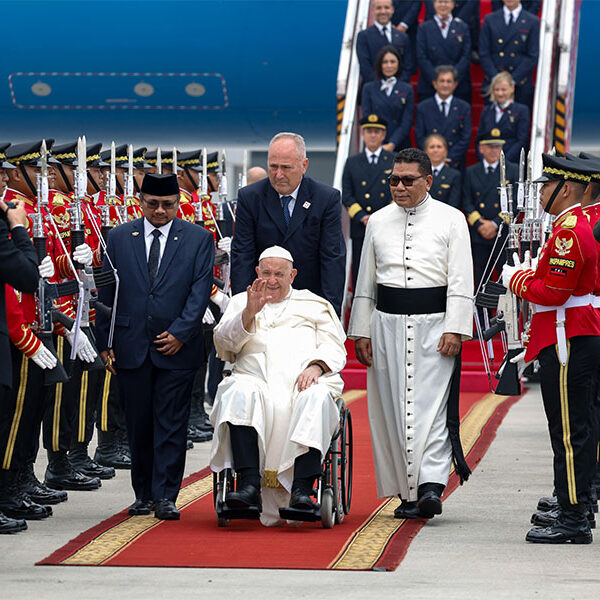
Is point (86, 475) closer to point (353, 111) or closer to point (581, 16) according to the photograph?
point (353, 111)

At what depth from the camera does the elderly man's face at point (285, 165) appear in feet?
22.8

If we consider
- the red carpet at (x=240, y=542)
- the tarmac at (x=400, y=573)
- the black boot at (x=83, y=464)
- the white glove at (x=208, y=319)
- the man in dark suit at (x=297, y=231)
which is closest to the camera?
the tarmac at (x=400, y=573)

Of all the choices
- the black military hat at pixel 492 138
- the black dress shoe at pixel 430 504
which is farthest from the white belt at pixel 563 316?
the black military hat at pixel 492 138

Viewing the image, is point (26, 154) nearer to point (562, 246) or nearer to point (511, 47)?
point (562, 246)

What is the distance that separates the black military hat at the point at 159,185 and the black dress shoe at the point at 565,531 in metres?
2.26

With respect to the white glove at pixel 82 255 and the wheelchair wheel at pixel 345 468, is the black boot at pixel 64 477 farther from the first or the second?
the wheelchair wheel at pixel 345 468

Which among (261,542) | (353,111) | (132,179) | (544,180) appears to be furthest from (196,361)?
(353,111)

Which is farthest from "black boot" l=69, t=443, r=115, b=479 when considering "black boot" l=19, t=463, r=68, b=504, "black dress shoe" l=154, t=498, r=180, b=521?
"black dress shoe" l=154, t=498, r=180, b=521

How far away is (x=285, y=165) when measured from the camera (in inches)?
275

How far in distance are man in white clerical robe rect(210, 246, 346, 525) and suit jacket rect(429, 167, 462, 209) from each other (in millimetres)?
5784

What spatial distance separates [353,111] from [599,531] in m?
7.96

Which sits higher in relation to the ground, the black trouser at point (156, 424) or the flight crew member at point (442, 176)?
the flight crew member at point (442, 176)

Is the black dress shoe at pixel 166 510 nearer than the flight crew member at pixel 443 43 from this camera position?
Yes

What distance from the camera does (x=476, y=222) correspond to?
1263 cm
